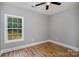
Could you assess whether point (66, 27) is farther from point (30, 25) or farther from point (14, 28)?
point (14, 28)

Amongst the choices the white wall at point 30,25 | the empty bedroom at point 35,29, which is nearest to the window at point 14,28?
the empty bedroom at point 35,29

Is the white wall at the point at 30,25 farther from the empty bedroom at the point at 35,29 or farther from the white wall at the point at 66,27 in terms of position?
the white wall at the point at 66,27

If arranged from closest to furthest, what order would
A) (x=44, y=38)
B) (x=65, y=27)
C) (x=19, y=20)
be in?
(x=19, y=20)
(x=65, y=27)
(x=44, y=38)

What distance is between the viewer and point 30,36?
404 cm

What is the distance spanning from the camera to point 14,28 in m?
3.49

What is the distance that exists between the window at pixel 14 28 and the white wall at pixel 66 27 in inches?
87.2

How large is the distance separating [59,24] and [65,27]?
0.52 m

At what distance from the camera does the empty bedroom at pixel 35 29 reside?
298 centimetres

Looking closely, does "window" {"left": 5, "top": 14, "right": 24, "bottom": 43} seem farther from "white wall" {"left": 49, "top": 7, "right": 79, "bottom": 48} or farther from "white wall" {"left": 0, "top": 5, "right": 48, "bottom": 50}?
"white wall" {"left": 49, "top": 7, "right": 79, "bottom": 48}

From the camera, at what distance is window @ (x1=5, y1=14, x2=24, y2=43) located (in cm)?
319

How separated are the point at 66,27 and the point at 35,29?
183cm

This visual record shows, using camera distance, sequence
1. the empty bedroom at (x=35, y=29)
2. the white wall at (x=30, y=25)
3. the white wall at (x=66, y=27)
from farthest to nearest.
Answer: the white wall at (x=66, y=27), the white wall at (x=30, y=25), the empty bedroom at (x=35, y=29)

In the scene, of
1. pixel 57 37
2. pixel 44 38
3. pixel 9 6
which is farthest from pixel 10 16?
pixel 57 37

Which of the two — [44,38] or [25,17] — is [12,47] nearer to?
[25,17]
